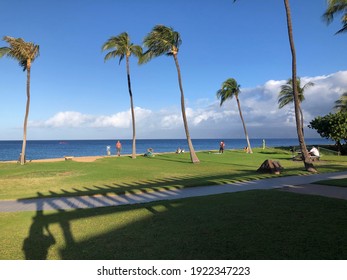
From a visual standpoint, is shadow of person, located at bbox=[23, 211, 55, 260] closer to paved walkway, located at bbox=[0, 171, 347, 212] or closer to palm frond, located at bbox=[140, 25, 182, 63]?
paved walkway, located at bbox=[0, 171, 347, 212]

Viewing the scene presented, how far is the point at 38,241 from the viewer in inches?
217

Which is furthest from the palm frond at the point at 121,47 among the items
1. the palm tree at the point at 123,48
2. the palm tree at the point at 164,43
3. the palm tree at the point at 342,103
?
the palm tree at the point at 342,103

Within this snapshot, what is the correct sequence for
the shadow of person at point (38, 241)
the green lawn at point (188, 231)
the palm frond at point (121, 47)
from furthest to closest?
the palm frond at point (121, 47), the shadow of person at point (38, 241), the green lawn at point (188, 231)

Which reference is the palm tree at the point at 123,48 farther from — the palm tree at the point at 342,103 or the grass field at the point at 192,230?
the palm tree at the point at 342,103

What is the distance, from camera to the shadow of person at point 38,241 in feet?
15.9

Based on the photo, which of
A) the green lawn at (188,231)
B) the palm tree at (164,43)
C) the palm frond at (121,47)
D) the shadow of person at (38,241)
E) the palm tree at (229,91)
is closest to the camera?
the green lawn at (188,231)

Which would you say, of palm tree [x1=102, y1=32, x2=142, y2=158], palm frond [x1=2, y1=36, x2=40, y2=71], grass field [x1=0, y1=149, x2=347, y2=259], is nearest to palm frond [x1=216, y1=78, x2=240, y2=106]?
palm tree [x1=102, y1=32, x2=142, y2=158]

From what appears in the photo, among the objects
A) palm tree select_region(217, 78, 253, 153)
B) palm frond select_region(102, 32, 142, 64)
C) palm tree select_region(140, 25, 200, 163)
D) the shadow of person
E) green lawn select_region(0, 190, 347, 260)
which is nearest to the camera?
green lawn select_region(0, 190, 347, 260)

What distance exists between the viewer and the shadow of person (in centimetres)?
485

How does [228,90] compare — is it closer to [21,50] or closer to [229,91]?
[229,91]

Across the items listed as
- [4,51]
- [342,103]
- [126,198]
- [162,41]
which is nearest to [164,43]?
[162,41]

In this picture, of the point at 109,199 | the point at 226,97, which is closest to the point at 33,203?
the point at 109,199

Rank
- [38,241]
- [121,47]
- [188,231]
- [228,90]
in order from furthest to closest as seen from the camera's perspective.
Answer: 1. [228,90]
2. [121,47]
3. [188,231]
4. [38,241]
